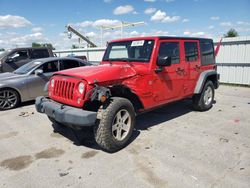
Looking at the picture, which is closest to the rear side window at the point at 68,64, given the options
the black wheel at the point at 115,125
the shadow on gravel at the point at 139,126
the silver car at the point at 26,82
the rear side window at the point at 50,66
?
the silver car at the point at 26,82

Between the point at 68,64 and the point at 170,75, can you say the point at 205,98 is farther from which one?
the point at 68,64

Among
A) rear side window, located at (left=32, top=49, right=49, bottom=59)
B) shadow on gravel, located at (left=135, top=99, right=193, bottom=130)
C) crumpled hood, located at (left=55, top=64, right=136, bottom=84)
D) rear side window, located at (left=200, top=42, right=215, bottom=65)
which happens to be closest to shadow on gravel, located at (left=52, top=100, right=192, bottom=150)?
shadow on gravel, located at (left=135, top=99, right=193, bottom=130)

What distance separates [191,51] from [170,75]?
1192 mm

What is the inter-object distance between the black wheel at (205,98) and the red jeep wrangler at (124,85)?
52 millimetres

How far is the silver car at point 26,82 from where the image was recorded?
22.1ft

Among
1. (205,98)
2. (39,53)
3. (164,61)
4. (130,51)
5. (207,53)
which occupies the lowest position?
(205,98)

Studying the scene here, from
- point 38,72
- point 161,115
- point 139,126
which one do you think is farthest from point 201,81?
point 38,72

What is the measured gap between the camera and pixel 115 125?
3.84 m

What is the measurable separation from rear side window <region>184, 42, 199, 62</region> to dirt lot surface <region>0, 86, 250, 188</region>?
1.52 meters

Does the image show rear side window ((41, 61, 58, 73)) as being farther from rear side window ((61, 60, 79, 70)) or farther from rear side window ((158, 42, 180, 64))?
rear side window ((158, 42, 180, 64))

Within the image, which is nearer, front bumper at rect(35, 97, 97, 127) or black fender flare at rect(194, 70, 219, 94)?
front bumper at rect(35, 97, 97, 127)

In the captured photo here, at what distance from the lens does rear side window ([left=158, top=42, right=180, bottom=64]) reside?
4.62 m

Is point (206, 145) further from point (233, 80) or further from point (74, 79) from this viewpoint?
point (233, 80)

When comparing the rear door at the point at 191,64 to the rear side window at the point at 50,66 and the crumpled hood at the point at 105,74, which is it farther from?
the rear side window at the point at 50,66
